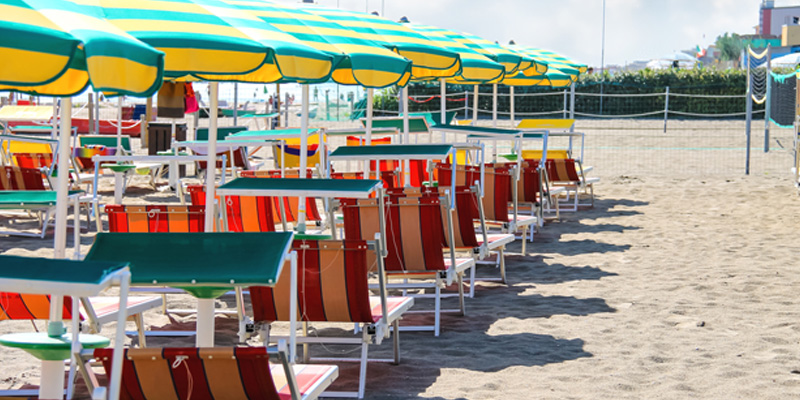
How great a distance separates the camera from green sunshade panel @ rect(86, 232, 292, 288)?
120 inches

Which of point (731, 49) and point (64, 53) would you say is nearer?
point (64, 53)

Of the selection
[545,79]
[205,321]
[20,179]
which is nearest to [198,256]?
[205,321]

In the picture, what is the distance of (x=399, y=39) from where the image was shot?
7.79m

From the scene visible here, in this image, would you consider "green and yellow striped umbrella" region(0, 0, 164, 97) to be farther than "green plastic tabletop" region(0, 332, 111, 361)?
No

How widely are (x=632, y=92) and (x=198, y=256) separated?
1464 inches

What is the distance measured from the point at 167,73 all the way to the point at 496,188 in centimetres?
433

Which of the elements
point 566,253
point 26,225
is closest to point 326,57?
point 566,253

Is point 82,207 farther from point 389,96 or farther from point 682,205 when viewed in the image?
point 389,96

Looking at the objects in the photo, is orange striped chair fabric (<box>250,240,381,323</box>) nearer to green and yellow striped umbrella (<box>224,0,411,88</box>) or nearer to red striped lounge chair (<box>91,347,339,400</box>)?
red striped lounge chair (<box>91,347,339,400</box>)

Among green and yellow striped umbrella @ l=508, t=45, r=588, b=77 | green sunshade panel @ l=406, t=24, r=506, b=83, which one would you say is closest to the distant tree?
green and yellow striped umbrella @ l=508, t=45, r=588, b=77

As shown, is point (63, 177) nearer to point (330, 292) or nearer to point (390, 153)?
point (330, 292)

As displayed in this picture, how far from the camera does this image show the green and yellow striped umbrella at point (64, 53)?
2660mm

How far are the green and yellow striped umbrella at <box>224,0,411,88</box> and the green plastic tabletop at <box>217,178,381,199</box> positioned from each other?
998 mm

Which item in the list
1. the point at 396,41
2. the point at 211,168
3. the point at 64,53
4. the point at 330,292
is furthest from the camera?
the point at 396,41
